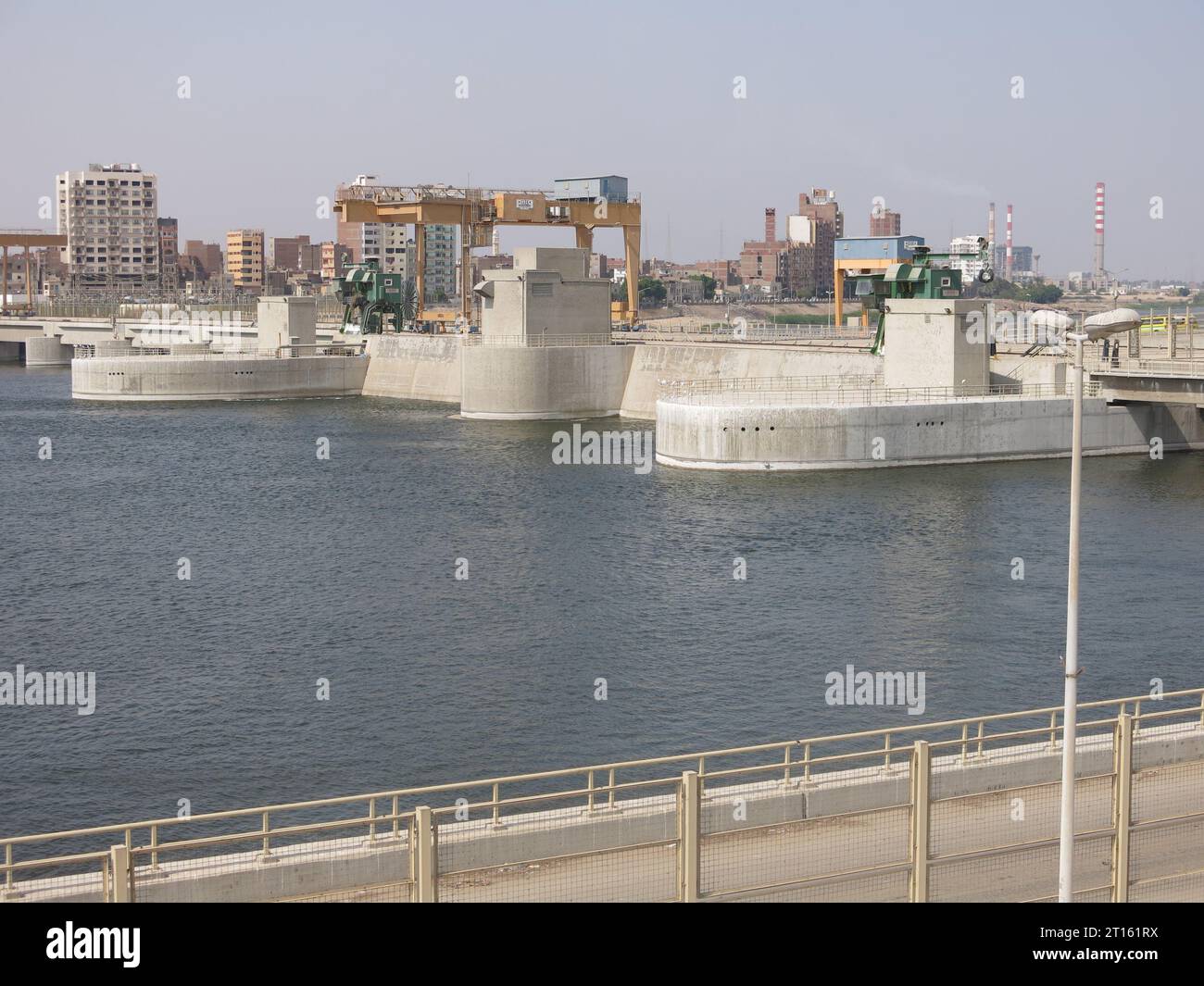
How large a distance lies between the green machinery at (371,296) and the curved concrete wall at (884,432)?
4034 cm

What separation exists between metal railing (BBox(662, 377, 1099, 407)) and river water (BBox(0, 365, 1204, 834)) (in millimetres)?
3223

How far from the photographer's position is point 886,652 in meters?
27.7

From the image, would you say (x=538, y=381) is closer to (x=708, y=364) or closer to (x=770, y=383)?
(x=708, y=364)

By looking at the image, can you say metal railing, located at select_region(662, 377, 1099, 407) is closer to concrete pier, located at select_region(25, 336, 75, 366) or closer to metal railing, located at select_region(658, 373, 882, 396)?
metal railing, located at select_region(658, 373, 882, 396)

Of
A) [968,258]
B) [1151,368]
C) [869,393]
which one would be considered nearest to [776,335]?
[968,258]

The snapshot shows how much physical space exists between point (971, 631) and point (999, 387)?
28298 millimetres

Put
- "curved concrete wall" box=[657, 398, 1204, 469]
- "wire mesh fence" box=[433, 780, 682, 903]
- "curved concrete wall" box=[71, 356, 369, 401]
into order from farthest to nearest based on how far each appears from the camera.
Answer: "curved concrete wall" box=[71, 356, 369, 401] < "curved concrete wall" box=[657, 398, 1204, 469] < "wire mesh fence" box=[433, 780, 682, 903]

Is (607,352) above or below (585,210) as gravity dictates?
below

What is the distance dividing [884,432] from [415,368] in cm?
3702

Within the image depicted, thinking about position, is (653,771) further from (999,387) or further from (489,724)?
(999,387)

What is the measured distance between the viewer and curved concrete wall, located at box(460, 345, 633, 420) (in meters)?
68.9

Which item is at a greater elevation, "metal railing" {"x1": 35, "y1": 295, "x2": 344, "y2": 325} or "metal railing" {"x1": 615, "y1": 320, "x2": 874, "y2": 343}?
"metal railing" {"x1": 35, "y1": 295, "x2": 344, "y2": 325}

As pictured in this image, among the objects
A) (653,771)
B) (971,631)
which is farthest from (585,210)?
(653,771)

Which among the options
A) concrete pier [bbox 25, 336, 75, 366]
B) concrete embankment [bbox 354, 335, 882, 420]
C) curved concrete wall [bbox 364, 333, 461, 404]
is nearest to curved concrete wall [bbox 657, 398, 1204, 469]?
concrete embankment [bbox 354, 335, 882, 420]
